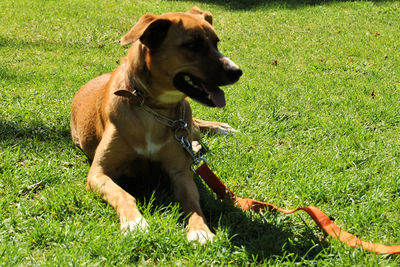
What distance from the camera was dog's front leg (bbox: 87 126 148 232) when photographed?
2.88m

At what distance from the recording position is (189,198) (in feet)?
10.3

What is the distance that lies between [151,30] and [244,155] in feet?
5.29

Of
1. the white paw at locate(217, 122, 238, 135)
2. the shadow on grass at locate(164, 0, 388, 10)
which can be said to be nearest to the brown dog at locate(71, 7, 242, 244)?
the white paw at locate(217, 122, 238, 135)

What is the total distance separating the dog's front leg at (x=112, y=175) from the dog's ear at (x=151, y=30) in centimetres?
79

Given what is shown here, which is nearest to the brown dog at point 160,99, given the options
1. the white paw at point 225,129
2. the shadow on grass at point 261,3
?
the white paw at point 225,129

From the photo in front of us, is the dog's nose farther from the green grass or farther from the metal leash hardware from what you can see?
the green grass

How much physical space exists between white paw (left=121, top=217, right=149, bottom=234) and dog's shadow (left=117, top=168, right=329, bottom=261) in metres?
0.30

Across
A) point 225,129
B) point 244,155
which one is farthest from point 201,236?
point 225,129

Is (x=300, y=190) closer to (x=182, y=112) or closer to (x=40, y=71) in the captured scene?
(x=182, y=112)

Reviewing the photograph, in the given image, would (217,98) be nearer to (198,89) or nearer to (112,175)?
(198,89)

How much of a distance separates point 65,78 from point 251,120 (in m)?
2.85

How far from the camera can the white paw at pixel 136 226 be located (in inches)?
103

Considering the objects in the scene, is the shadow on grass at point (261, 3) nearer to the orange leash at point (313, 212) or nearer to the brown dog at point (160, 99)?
the brown dog at point (160, 99)

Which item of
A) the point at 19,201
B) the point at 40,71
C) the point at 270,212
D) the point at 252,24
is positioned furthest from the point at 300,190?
the point at 252,24
